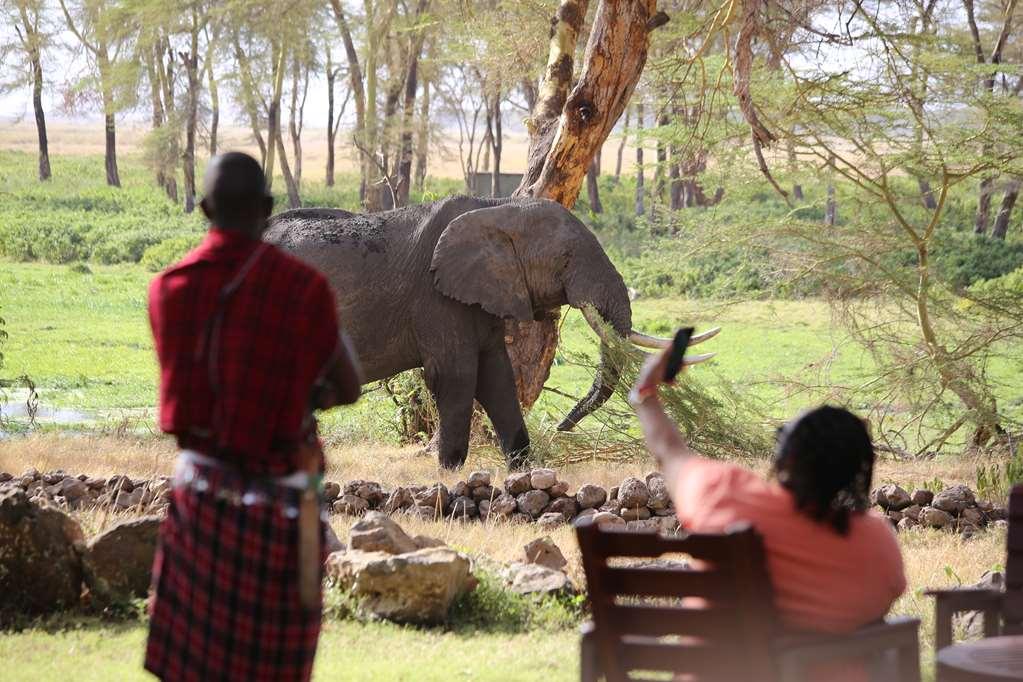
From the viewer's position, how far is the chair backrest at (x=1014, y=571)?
451 centimetres

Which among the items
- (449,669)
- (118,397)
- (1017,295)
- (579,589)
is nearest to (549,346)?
(1017,295)

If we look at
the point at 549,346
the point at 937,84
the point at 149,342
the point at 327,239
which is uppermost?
the point at 937,84

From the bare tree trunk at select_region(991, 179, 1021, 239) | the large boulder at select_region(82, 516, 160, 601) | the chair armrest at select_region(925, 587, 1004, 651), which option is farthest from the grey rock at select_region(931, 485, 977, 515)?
the bare tree trunk at select_region(991, 179, 1021, 239)

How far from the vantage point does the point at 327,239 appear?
36.7ft

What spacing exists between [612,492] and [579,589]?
252 cm

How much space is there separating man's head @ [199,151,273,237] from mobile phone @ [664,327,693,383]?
1.08 meters

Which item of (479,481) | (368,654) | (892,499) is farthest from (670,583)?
(892,499)

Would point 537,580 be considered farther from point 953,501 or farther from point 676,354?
point 953,501

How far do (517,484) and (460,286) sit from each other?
2.31 m

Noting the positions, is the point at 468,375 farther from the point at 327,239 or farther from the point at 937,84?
the point at 937,84

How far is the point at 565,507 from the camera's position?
8805 mm

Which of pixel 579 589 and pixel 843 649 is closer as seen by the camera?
pixel 843 649

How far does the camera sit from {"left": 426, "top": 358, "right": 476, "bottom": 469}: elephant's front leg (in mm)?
10820

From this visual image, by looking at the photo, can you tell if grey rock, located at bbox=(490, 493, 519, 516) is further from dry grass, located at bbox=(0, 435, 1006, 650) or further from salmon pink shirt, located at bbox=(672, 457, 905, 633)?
salmon pink shirt, located at bbox=(672, 457, 905, 633)
